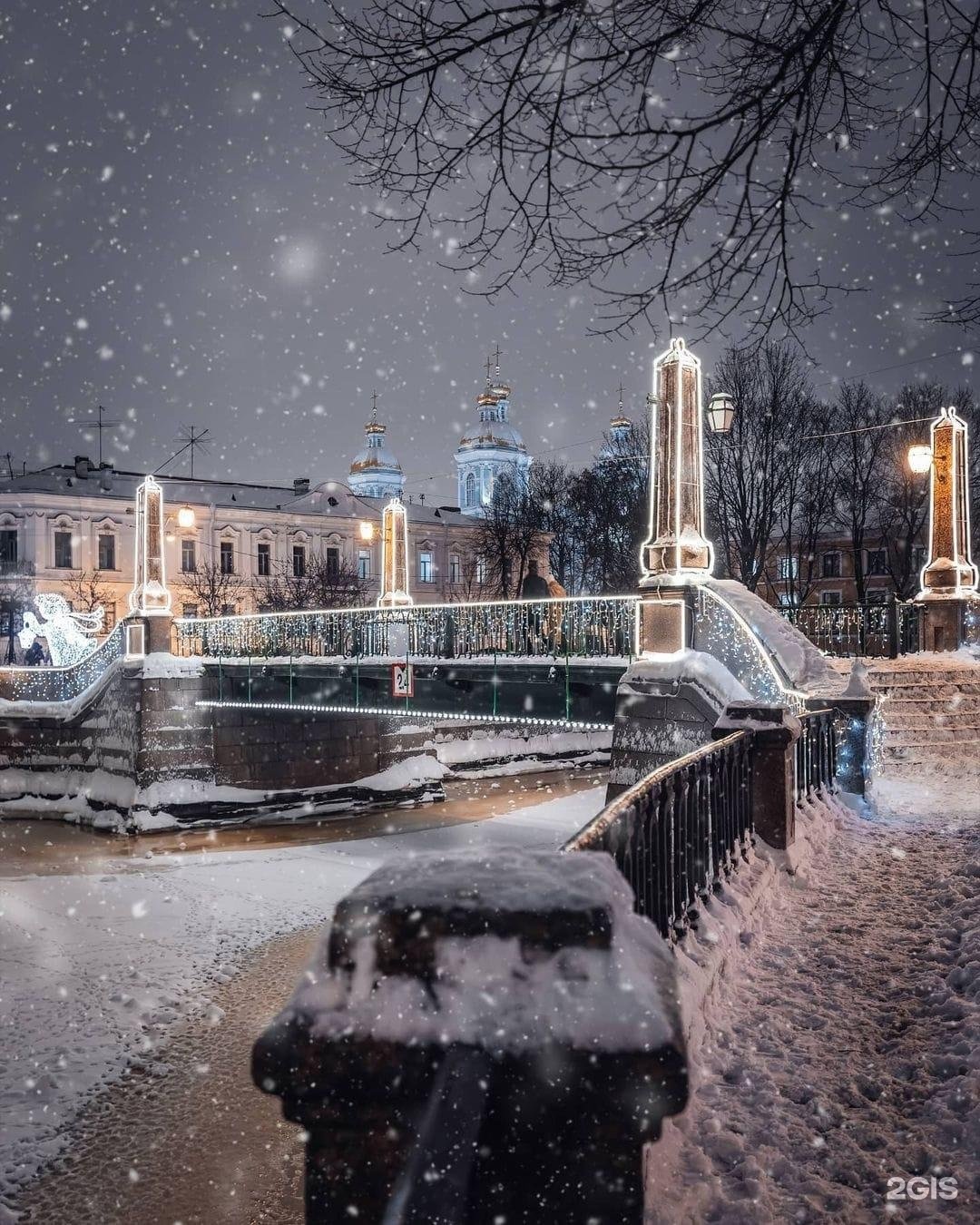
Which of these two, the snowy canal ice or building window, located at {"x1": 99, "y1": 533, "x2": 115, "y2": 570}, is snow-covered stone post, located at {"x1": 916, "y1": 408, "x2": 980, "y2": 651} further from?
building window, located at {"x1": 99, "y1": 533, "x2": 115, "y2": 570}

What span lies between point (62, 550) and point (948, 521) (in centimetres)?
4301

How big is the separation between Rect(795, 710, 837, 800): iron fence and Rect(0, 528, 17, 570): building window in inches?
1826

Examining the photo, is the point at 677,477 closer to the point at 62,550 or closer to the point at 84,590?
the point at 84,590

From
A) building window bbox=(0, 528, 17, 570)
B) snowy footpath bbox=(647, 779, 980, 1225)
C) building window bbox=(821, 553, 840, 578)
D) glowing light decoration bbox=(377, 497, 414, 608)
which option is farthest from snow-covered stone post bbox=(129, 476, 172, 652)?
building window bbox=(821, 553, 840, 578)

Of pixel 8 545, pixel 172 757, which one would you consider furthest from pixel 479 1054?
pixel 8 545

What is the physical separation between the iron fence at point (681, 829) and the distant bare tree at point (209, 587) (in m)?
45.8

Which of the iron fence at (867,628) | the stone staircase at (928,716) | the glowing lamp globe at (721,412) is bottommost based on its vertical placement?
the stone staircase at (928,716)

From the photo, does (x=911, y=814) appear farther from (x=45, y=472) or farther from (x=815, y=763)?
(x=45, y=472)

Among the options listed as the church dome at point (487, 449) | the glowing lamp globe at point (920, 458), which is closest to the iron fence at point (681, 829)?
the glowing lamp globe at point (920, 458)

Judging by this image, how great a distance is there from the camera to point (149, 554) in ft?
75.9

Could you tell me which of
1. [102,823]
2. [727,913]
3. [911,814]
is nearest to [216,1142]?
[727,913]

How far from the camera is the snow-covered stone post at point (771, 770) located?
757cm

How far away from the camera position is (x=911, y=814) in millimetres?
10500

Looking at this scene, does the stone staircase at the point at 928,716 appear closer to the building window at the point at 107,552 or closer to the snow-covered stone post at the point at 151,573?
the snow-covered stone post at the point at 151,573
